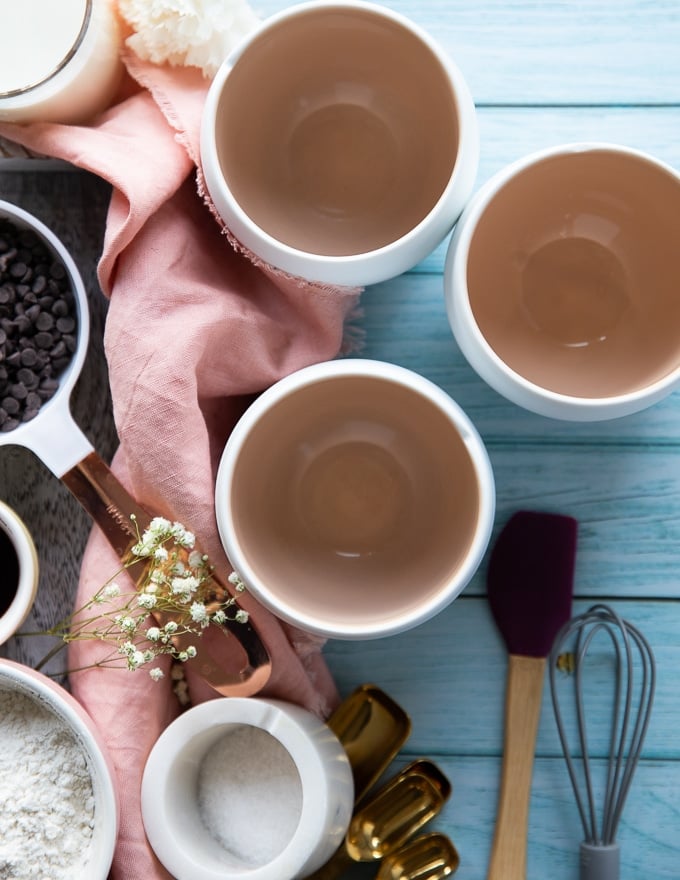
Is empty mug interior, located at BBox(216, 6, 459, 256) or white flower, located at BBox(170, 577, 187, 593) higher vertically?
empty mug interior, located at BBox(216, 6, 459, 256)

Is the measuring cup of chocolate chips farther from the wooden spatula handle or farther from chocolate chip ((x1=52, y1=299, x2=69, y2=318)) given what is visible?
the wooden spatula handle

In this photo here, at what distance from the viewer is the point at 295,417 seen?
746 millimetres

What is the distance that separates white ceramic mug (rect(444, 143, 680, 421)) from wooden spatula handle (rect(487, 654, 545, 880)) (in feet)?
0.84

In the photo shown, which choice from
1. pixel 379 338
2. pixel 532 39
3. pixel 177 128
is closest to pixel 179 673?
pixel 379 338

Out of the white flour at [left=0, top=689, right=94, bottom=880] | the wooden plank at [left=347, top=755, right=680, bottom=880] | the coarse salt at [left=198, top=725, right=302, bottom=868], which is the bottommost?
the wooden plank at [left=347, top=755, right=680, bottom=880]

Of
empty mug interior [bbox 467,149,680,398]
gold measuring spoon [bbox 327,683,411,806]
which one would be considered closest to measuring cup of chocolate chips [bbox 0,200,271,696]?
gold measuring spoon [bbox 327,683,411,806]

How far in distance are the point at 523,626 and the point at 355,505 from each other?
0.19m

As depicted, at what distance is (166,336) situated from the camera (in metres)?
0.72

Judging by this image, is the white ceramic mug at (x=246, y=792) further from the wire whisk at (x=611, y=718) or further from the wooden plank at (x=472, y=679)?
the wire whisk at (x=611, y=718)

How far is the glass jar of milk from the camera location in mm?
699

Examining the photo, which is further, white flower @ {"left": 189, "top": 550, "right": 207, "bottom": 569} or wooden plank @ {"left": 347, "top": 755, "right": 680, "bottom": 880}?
wooden plank @ {"left": 347, "top": 755, "right": 680, "bottom": 880}

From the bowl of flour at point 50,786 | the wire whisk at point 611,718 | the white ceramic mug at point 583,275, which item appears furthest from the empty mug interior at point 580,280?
the bowl of flour at point 50,786

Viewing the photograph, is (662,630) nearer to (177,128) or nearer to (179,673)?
(179,673)

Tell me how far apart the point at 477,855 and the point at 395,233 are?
566 mm
